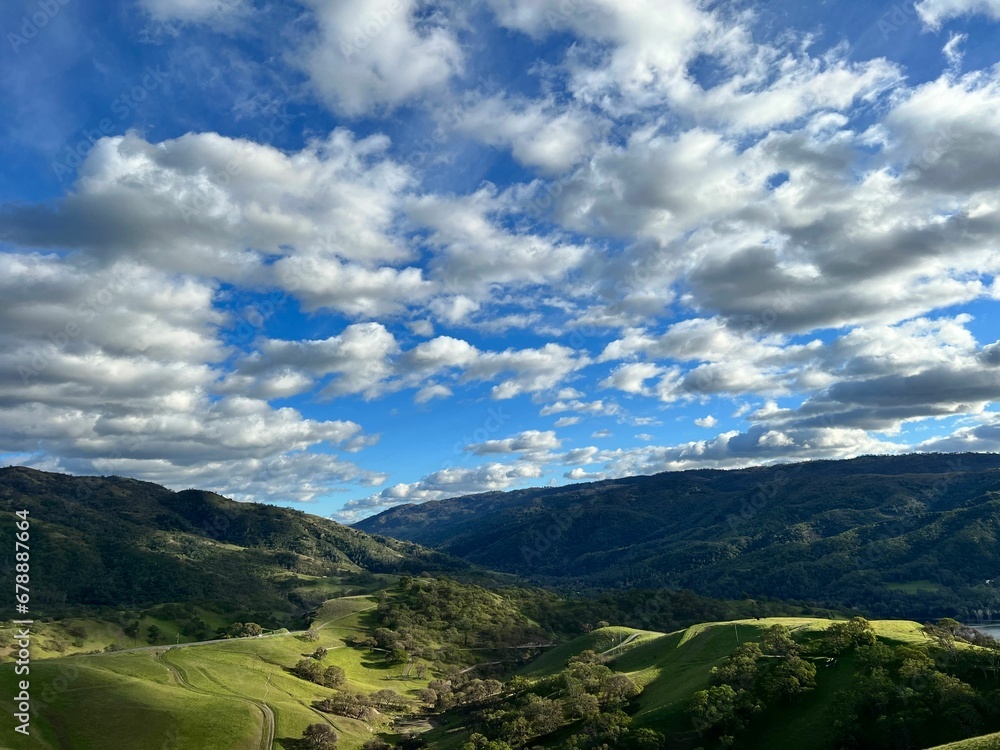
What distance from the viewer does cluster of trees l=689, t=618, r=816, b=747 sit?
89.5m

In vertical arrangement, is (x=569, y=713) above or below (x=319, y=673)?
above

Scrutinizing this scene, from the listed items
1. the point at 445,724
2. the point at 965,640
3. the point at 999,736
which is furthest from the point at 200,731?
the point at 965,640

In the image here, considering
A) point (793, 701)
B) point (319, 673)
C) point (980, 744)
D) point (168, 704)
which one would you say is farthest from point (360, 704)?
point (980, 744)

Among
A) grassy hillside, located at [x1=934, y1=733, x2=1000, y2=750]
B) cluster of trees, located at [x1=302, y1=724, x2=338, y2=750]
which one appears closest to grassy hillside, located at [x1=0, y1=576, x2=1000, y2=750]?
cluster of trees, located at [x1=302, y1=724, x2=338, y2=750]

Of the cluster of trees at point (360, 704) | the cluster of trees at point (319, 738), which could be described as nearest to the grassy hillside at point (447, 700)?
the cluster of trees at point (360, 704)

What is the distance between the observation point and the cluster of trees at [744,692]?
8950cm

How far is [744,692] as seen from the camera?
9362 cm

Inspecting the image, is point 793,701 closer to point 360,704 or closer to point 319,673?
point 360,704

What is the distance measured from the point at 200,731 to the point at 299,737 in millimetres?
20486

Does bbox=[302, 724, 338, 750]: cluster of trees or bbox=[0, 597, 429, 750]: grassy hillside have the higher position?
bbox=[0, 597, 429, 750]: grassy hillside

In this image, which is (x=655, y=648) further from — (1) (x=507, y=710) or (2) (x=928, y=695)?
(2) (x=928, y=695)

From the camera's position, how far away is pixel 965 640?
108 meters

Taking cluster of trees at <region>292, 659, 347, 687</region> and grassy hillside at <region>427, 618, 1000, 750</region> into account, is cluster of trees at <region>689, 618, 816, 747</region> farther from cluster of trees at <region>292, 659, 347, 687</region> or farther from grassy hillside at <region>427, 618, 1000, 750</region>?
cluster of trees at <region>292, 659, 347, 687</region>

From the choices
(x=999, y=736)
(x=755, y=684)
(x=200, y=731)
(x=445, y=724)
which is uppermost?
(x=999, y=736)
